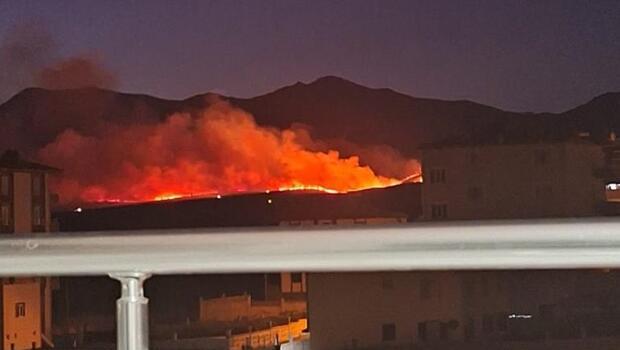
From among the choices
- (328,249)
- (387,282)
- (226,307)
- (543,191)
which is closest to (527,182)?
(543,191)

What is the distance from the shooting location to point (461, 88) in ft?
4.39

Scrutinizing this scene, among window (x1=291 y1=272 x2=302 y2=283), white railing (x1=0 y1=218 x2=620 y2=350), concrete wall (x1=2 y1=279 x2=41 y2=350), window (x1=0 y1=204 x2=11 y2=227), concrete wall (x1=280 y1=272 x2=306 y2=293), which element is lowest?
concrete wall (x1=2 y1=279 x2=41 y2=350)

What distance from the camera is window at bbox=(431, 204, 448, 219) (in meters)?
1.34

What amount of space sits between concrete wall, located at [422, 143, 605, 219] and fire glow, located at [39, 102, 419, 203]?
0.14m

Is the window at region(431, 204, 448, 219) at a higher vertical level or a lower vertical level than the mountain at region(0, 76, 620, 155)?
lower

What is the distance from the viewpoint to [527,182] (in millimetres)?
1317

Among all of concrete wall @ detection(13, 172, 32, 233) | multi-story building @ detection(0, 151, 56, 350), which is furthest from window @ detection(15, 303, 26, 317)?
concrete wall @ detection(13, 172, 32, 233)

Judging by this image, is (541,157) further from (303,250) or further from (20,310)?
(303,250)

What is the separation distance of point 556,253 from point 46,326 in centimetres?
117

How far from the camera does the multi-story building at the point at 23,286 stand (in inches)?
54.0

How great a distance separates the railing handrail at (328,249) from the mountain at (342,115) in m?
0.99

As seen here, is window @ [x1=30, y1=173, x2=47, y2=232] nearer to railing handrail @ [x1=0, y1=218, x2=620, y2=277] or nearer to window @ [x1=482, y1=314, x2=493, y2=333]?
window @ [x1=482, y1=314, x2=493, y2=333]

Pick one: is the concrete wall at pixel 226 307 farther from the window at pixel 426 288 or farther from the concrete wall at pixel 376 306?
the window at pixel 426 288

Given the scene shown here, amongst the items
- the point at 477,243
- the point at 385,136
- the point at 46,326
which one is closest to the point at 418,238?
the point at 477,243
